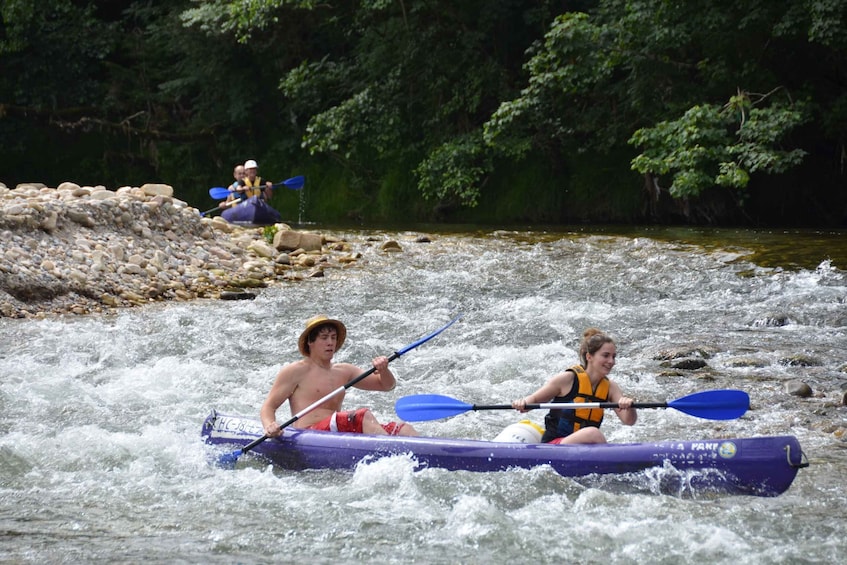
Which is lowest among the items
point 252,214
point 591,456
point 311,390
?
point 591,456

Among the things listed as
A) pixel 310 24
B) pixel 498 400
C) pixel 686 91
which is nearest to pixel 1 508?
pixel 498 400

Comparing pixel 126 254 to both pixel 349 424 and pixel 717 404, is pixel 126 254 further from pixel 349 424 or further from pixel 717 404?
pixel 717 404

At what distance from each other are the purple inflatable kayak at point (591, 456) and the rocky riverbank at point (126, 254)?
4.31 m

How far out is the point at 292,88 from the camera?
17250 millimetres

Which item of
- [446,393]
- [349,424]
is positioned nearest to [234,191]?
[446,393]

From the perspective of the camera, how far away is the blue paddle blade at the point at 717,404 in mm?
4703

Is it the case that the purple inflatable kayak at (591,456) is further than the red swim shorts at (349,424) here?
No

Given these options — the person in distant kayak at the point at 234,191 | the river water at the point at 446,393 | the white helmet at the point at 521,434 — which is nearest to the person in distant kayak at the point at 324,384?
the river water at the point at 446,393

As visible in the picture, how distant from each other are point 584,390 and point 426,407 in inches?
30.6

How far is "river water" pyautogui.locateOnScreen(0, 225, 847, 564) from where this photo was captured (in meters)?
3.89

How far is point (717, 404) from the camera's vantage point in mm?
4719

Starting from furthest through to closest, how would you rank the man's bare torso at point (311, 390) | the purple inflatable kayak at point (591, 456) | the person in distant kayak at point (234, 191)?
the person in distant kayak at point (234, 191) < the man's bare torso at point (311, 390) < the purple inflatable kayak at point (591, 456)

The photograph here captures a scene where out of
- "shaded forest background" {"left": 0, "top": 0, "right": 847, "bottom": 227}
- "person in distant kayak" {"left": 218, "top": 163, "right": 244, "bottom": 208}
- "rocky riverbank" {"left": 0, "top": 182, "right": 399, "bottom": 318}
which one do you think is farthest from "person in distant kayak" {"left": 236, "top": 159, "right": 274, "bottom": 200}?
"rocky riverbank" {"left": 0, "top": 182, "right": 399, "bottom": 318}

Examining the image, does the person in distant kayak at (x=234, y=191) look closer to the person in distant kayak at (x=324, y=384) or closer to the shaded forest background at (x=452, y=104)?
the shaded forest background at (x=452, y=104)
